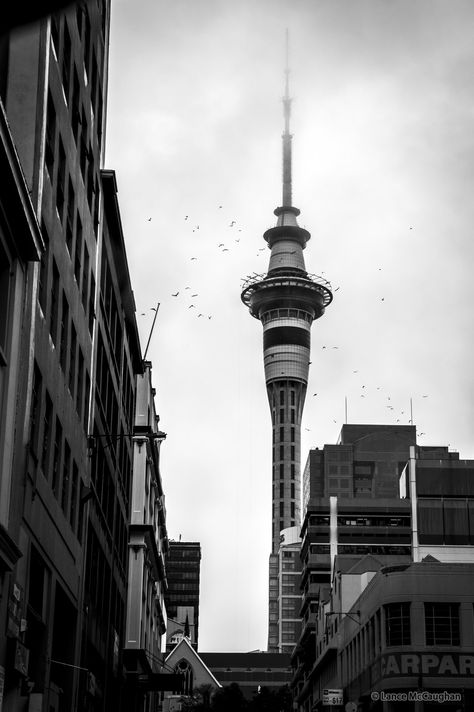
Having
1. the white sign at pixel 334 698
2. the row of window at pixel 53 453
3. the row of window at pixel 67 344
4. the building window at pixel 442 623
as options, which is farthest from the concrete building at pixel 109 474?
the white sign at pixel 334 698

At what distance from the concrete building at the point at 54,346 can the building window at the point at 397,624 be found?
3087 cm

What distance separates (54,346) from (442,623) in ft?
136

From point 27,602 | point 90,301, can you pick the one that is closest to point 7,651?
point 27,602

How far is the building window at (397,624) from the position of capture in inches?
2712

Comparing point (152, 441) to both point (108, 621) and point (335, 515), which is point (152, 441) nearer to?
point (108, 621)

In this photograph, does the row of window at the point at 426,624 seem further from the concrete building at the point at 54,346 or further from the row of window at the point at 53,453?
the row of window at the point at 53,453

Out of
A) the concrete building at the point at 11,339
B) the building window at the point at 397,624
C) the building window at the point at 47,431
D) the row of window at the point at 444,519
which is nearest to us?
the concrete building at the point at 11,339

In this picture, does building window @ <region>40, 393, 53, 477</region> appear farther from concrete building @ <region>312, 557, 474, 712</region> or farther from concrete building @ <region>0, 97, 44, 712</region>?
concrete building @ <region>312, 557, 474, 712</region>

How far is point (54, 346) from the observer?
35.7m

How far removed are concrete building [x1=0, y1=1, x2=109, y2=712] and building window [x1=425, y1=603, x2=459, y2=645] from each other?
3147 cm

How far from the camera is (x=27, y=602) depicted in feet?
101

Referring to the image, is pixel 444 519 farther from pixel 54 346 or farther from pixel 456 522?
pixel 54 346

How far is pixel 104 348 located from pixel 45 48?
77.5 ft

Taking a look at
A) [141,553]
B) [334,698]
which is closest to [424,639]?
[334,698]
